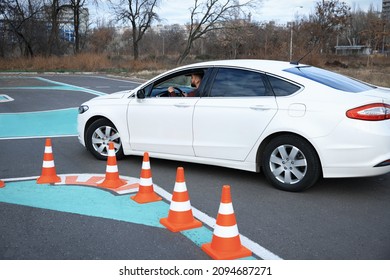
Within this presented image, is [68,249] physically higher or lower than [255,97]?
lower

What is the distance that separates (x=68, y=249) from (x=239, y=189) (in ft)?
8.63

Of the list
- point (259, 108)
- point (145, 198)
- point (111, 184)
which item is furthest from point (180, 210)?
point (259, 108)

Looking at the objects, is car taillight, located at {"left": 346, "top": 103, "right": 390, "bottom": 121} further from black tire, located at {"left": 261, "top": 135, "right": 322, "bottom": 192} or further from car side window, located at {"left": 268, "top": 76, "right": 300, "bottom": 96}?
car side window, located at {"left": 268, "top": 76, "right": 300, "bottom": 96}

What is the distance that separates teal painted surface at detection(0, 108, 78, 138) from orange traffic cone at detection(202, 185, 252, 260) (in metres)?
6.99

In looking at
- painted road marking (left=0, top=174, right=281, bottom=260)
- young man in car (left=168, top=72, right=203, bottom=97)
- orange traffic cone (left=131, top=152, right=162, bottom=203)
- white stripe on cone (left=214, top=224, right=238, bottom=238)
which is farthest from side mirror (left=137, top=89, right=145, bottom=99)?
white stripe on cone (left=214, top=224, right=238, bottom=238)

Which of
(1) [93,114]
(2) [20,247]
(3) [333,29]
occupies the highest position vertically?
(3) [333,29]

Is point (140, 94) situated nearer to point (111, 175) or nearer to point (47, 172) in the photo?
point (111, 175)

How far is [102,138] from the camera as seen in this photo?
24.8 ft

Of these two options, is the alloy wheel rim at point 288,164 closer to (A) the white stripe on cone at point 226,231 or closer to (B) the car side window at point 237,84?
(B) the car side window at point 237,84

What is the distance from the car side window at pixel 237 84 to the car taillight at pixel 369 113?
3.82 feet

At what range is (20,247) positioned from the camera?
4.10 meters

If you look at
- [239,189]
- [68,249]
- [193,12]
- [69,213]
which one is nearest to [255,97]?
[239,189]

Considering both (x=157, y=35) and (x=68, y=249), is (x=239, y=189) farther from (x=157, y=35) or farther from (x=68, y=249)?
(x=157, y=35)
